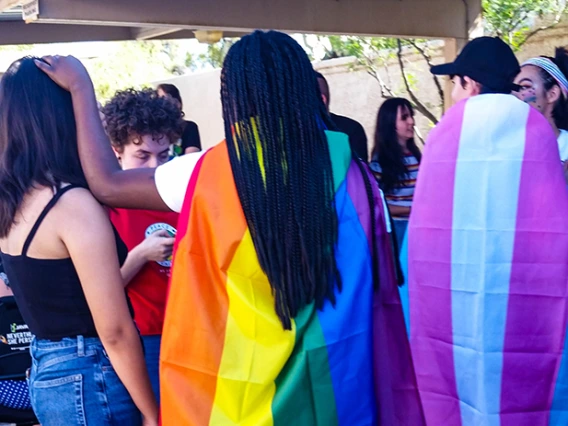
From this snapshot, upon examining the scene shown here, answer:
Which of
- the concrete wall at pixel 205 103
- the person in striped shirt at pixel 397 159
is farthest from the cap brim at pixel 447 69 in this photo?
the concrete wall at pixel 205 103

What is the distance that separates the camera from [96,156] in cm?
215

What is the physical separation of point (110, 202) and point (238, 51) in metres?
0.56

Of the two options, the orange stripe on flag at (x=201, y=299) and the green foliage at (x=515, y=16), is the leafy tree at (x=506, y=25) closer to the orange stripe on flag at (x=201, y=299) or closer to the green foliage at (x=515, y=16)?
the green foliage at (x=515, y=16)

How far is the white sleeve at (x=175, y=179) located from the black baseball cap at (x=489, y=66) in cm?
114

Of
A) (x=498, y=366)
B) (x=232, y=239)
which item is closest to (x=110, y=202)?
(x=232, y=239)

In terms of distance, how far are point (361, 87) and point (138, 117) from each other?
9209 millimetres

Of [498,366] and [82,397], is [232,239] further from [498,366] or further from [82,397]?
[498,366]

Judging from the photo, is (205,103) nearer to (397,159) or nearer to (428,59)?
(428,59)

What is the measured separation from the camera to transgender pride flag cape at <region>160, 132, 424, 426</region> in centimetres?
191

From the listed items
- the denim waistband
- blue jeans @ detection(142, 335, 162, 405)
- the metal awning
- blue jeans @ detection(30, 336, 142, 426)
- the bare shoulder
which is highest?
the metal awning

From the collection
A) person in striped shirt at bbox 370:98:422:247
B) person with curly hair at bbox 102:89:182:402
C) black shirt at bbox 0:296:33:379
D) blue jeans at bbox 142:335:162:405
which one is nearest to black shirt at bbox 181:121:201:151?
person in striped shirt at bbox 370:98:422:247

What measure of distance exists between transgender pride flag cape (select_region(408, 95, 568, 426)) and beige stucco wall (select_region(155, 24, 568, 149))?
6.82 metres

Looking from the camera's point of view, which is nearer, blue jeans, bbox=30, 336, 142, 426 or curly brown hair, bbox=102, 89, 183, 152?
blue jeans, bbox=30, 336, 142, 426

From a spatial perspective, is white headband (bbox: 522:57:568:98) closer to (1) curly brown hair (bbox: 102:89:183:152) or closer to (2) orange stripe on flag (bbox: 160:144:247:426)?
(1) curly brown hair (bbox: 102:89:183:152)
